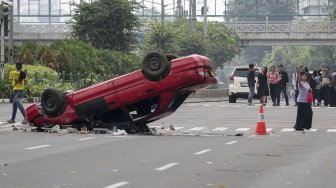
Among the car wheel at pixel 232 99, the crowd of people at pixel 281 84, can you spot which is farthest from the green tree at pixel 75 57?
the crowd of people at pixel 281 84

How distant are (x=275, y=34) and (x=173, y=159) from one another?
108 m

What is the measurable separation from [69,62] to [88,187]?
47.9 metres

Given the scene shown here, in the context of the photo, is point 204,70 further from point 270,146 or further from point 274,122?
point 274,122

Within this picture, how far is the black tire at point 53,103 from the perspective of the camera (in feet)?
86.7

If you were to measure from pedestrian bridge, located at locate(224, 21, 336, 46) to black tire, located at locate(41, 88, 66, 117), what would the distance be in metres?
99.2

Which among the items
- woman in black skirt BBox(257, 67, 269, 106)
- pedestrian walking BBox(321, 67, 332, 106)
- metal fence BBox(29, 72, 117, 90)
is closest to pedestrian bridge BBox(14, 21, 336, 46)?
metal fence BBox(29, 72, 117, 90)

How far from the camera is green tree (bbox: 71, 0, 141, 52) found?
7725cm

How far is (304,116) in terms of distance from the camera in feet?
95.7

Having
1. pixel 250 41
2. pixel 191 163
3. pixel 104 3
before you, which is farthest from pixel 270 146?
pixel 250 41

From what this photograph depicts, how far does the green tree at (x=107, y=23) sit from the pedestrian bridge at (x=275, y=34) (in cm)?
4450

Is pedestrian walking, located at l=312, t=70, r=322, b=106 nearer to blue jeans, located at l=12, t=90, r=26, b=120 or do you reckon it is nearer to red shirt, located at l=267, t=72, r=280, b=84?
red shirt, located at l=267, t=72, r=280, b=84

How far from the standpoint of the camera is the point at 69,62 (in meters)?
62.0

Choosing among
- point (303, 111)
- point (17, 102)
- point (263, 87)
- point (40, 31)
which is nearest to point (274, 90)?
point (263, 87)

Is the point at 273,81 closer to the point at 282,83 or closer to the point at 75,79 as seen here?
the point at 282,83
